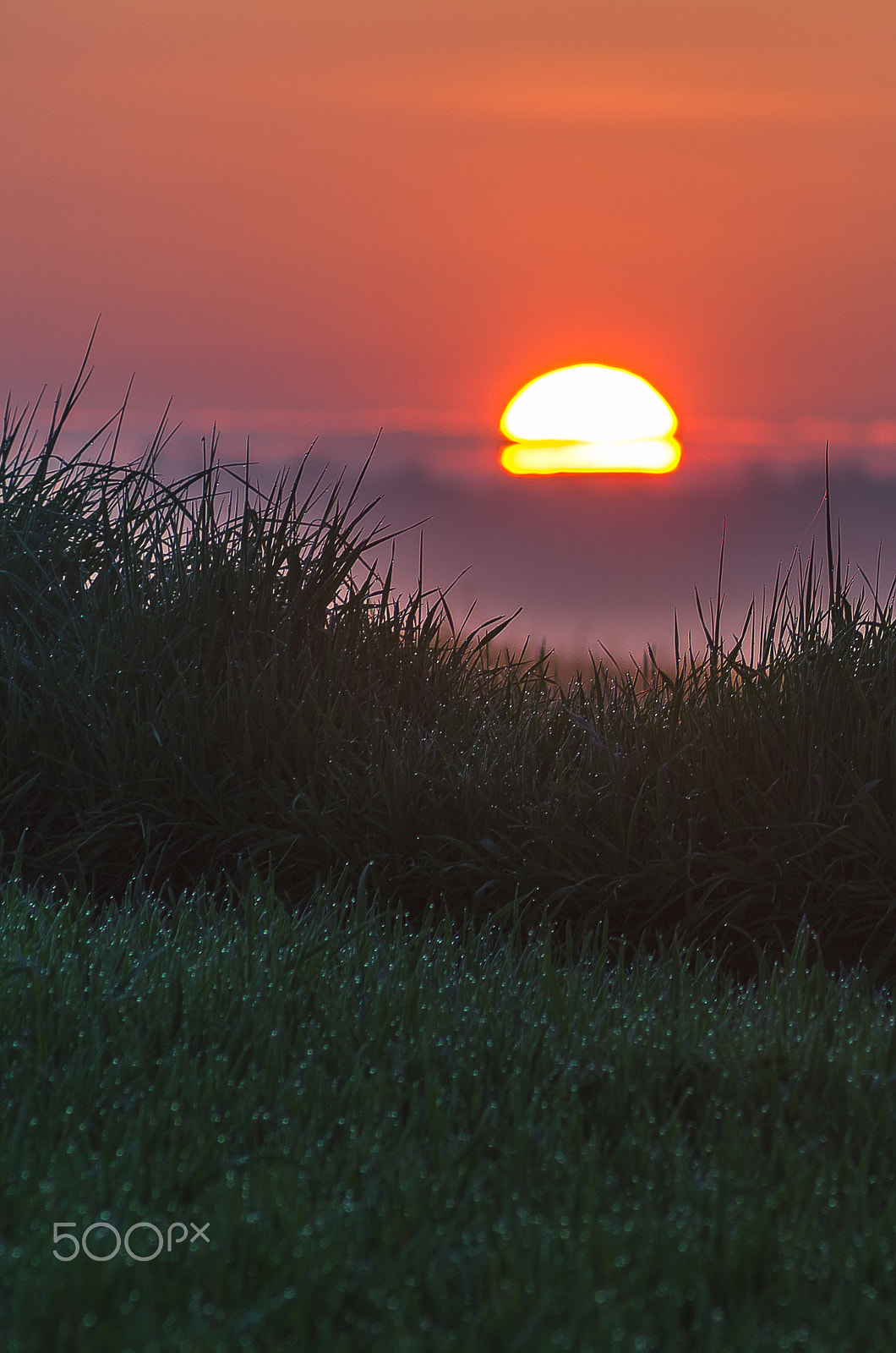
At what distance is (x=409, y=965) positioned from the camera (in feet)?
9.47

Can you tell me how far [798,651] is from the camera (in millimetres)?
4148

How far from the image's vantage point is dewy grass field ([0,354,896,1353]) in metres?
1.70

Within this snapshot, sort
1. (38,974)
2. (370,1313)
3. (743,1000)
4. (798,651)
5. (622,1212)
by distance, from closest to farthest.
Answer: (370,1313)
(622,1212)
(38,974)
(743,1000)
(798,651)

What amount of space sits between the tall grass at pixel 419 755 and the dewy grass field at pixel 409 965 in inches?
0.7

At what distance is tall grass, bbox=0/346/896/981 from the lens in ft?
11.6

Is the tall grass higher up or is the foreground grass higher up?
the tall grass

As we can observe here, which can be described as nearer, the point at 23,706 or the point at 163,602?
the point at 23,706

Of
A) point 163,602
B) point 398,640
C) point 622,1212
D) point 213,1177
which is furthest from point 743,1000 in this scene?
point 163,602

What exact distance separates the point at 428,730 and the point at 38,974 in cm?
190

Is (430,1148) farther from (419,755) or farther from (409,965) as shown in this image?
(419,755)

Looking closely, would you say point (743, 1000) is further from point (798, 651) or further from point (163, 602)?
point (163, 602)

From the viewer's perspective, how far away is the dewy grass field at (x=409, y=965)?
170 cm

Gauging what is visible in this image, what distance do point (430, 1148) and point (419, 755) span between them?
77.9 inches

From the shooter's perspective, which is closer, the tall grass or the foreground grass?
the foreground grass
